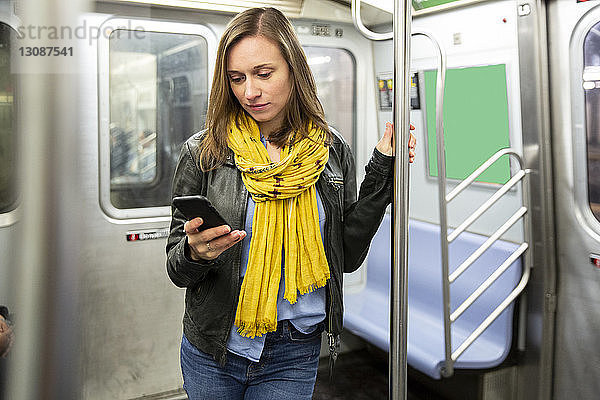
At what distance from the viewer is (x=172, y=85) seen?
4.85 feet

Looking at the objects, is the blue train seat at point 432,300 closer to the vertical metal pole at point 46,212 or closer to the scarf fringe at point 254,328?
the scarf fringe at point 254,328

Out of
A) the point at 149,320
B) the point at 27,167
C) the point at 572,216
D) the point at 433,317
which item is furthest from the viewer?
the point at 572,216

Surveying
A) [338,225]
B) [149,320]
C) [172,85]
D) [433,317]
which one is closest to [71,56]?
[172,85]

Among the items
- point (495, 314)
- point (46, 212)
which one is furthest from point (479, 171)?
point (46, 212)

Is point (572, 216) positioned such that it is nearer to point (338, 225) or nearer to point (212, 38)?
point (338, 225)

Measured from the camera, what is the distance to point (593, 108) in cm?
235

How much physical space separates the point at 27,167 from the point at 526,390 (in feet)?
6.95

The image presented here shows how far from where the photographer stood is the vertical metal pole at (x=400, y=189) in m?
1.87

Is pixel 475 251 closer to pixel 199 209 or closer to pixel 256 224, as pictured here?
pixel 256 224

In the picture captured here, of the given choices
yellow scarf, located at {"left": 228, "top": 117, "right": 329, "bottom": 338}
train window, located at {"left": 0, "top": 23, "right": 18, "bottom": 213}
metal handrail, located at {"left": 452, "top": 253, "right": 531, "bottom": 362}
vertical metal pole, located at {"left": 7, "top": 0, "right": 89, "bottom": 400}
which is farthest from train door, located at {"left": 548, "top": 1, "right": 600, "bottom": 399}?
train window, located at {"left": 0, "top": 23, "right": 18, "bottom": 213}

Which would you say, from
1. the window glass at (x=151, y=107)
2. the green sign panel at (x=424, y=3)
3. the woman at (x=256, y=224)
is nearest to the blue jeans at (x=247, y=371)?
the woman at (x=256, y=224)

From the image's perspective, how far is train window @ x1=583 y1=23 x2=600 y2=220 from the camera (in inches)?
91.2

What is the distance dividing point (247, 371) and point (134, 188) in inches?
21.1

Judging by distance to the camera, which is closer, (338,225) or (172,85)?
(172,85)
